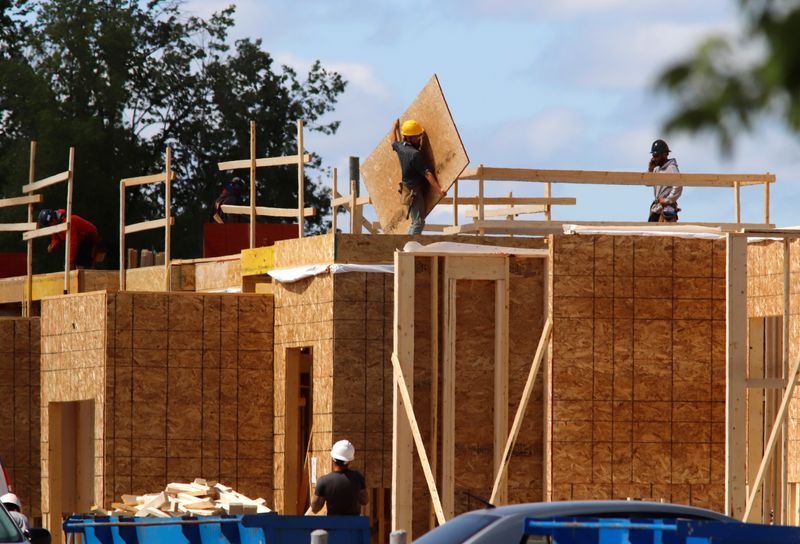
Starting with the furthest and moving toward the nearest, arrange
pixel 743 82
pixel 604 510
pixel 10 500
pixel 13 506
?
pixel 10 500, pixel 13 506, pixel 604 510, pixel 743 82

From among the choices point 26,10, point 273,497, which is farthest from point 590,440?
point 26,10

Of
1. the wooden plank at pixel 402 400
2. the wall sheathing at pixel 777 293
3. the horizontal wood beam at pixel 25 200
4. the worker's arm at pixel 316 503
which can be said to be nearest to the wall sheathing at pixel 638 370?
the wall sheathing at pixel 777 293

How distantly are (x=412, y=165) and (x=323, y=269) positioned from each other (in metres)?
1.99

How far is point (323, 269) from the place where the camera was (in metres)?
17.9

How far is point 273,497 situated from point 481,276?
4.61 meters

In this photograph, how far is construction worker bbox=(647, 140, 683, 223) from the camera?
20.8 metres

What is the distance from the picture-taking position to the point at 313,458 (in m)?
18.0

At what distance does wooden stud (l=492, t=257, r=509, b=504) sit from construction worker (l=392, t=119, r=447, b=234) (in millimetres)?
2564

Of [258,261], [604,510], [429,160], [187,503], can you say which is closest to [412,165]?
[429,160]

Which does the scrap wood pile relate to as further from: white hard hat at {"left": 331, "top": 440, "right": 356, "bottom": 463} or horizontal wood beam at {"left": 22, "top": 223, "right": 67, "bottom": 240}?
horizontal wood beam at {"left": 22, "top": 223, "right": 67, "bottom": 240}

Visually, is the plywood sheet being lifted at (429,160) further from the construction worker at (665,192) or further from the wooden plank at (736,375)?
the wooden plank at (736,375)

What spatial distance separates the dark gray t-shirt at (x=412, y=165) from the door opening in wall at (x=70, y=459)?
5.25 meters

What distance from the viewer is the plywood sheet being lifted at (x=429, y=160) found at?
61.4 ft

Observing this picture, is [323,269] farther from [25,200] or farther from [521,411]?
[25,200]
